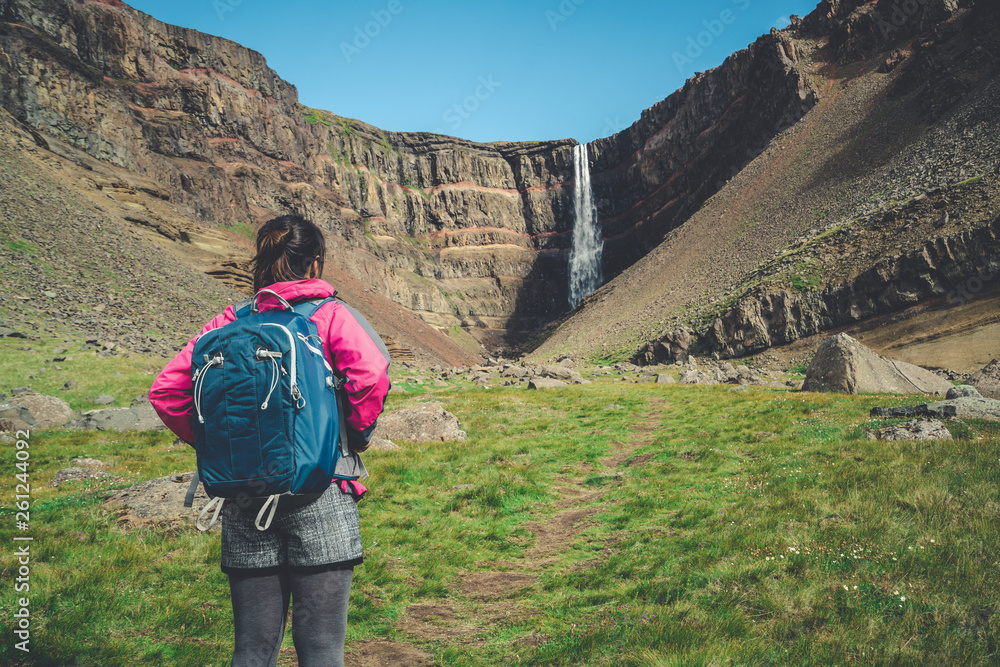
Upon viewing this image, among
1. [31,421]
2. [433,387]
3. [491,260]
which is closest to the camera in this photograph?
[31,421]

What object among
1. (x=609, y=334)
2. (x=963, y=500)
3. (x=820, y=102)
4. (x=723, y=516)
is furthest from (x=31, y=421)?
(x=820, y=102)

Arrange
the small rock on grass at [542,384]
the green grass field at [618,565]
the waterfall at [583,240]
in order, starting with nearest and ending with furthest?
the green grass field at [618,565]
the small rock on grass at [542,384]
the waterfall at [583,240]

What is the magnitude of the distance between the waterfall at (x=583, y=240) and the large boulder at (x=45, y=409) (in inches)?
3569

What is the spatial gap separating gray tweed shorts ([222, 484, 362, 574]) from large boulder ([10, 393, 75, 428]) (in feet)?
52.0

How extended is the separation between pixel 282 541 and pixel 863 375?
68.3 feet

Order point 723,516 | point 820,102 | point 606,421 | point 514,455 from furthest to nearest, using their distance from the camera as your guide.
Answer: point 820,102 → point 606,421 → point 514,455 → point 723,516

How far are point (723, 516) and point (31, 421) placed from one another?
17435 mm

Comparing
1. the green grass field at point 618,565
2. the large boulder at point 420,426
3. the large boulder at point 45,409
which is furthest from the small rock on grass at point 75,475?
the large boulder at point 45,409

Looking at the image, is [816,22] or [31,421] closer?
[31,421]

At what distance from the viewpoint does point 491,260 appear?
10806cm

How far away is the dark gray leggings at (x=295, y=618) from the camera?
2287 millimetres

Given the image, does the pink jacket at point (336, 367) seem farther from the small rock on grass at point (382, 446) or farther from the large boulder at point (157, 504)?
the small rock on grass at point (382, 446)

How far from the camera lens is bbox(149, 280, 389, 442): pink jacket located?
8.23ft

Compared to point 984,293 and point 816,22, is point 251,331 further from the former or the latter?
point 816,22
